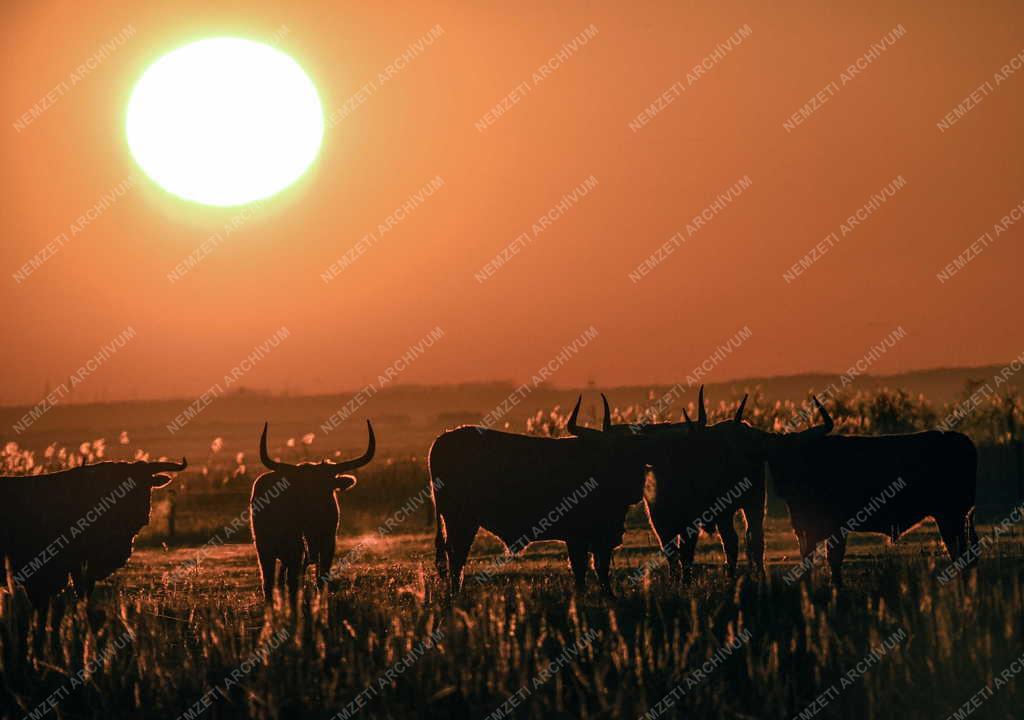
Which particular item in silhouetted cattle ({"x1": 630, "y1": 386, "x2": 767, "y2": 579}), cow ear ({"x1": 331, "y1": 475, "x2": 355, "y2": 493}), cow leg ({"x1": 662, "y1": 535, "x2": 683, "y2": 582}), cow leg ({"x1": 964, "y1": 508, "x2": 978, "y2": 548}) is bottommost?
cow leg ({"x1": 964, "y1": 508, "x2": 978, "y2": 548})

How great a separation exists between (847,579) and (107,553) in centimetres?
778

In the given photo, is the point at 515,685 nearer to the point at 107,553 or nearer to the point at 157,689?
the point at 157,689

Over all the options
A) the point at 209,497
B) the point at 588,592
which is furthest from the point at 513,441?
the point at 209,497

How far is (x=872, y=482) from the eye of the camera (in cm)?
1334

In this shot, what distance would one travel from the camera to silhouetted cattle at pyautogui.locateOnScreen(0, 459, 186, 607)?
1204 cm

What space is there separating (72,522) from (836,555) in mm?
7902

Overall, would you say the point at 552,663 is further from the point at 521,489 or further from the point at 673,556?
the point at 673,556

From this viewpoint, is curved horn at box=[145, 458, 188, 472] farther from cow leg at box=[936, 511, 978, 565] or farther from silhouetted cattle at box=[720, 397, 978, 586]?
cow leg at box=[936, 511, 978, 565]

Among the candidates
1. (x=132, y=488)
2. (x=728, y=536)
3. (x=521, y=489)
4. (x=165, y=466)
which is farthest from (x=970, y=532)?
(x=132, y=488)

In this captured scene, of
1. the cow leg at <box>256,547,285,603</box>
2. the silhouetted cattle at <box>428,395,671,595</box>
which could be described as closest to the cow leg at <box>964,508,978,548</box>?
the silhouetted cattle at <box>428,395,671,595</box>

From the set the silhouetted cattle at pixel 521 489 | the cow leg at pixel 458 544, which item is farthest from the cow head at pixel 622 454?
the cow leg at pixel 458 544

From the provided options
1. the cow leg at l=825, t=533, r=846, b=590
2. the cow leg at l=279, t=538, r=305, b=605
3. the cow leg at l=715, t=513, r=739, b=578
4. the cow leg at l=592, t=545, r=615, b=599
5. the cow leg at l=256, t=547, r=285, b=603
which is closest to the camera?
the cow leg at l=256, t=547, r=285, b=603

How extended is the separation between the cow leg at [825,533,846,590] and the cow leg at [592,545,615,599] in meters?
2.30

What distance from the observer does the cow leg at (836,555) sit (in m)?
12.3
